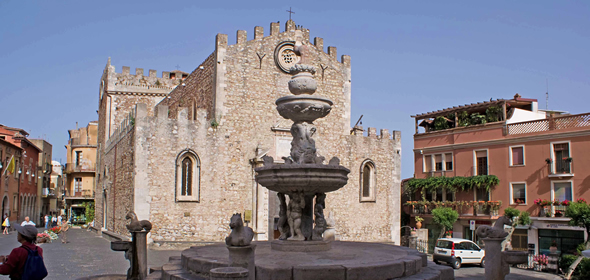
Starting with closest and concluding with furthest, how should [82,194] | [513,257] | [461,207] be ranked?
[513,257], [461,207], [82,194]

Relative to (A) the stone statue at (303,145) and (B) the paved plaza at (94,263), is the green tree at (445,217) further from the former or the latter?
(A) the stone statue at (303,145)

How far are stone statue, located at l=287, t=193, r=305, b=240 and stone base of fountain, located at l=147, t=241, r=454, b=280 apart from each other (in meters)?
0.28

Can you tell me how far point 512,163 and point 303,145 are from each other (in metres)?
23.8

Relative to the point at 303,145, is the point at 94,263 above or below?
below

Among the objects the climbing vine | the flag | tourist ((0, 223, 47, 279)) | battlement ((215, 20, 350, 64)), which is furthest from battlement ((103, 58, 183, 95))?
tourist ((0, 223, 47, 279))

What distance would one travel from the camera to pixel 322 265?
7.73 meters

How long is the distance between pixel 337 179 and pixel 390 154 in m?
17.2

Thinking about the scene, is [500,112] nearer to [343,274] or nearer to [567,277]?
[567,277]

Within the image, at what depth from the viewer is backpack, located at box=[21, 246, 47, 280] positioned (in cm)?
573

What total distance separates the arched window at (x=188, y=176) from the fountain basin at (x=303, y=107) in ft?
37.0

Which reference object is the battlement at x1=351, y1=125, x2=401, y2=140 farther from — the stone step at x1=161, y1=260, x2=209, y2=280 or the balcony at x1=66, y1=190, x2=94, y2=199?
the balcony at x1=66, y1=190, x2=94, y2=199

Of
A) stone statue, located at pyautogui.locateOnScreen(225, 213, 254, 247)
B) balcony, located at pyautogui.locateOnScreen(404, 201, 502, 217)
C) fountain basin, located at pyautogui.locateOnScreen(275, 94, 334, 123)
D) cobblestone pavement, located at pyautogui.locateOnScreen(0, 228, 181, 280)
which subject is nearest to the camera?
stone statue, located at pyautogui.locateOnScreen(225, 213, 254, 247)

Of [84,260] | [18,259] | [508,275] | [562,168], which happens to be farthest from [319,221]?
[562,168]

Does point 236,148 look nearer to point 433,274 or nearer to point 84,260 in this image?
point 84,260
